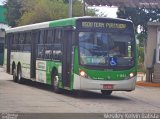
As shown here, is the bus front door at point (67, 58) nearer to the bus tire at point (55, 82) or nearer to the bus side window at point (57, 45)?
the bus side window at point (57, 45)

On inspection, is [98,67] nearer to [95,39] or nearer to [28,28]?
[95,39]

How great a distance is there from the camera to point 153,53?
29.4 m

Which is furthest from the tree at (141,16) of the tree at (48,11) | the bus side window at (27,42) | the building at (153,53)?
the bus side window at (27,42)

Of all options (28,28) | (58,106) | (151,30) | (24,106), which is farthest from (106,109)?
(151,30)

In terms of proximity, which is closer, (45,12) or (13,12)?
→ (45,12)

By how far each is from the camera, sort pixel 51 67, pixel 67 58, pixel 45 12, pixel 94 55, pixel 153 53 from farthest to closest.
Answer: pixel 45 12
pixel 153 53
pixel 51 67
pixel 67 58
pixel 94 55

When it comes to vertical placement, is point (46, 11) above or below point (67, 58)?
above

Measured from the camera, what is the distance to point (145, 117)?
46.0 feet

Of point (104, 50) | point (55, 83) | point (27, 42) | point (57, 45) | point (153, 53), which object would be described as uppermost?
A: point (27, 42)

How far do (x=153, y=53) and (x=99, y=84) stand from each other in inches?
433

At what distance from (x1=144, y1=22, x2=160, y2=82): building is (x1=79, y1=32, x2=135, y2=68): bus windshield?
9.19 m

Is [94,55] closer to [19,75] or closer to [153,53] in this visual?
[19,75]

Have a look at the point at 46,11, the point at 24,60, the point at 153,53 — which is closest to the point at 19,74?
the point at 24,60

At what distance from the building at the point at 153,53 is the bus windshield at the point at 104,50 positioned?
9.19 m
